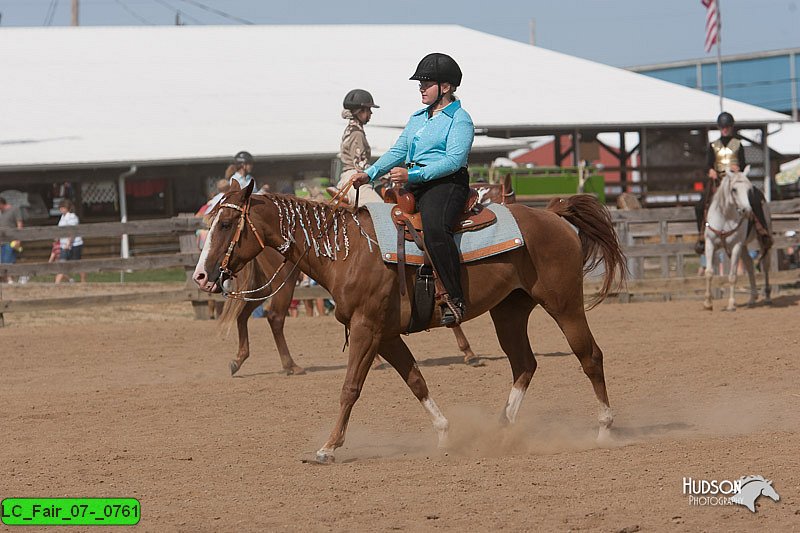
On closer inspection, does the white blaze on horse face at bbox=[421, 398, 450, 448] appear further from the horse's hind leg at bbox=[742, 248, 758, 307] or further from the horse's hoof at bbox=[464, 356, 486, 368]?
the horse's hind leg at bbox=[742, 248, 758, 307]

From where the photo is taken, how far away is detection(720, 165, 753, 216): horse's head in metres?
15.9

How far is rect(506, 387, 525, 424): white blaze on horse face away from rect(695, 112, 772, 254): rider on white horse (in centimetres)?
933

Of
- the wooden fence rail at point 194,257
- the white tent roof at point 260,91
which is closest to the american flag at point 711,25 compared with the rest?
the white tent roof at point 260,91

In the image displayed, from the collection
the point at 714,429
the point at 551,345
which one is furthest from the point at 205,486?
the point at 551,345

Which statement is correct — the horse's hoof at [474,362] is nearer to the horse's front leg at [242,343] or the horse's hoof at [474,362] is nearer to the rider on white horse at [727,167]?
the horse's front leg at [242,343]

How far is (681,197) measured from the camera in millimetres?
32281

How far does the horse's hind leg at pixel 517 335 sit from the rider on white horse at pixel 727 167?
9.08 metres

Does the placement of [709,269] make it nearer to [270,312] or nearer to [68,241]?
[270,312]

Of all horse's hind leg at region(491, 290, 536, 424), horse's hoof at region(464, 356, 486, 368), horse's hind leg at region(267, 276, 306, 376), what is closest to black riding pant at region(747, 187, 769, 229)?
horse's hoof at region(464, 356, 486, 368)

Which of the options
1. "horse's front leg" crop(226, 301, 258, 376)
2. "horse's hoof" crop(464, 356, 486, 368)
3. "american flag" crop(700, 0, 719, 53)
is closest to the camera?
"horse's front leg" crop(226, 301, 258, 376)

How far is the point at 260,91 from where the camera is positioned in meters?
32.5

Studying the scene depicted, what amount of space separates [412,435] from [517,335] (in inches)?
41.5

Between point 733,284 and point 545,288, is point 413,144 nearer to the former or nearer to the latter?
→ point 545,288

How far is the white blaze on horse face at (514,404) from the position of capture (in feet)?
25.6
